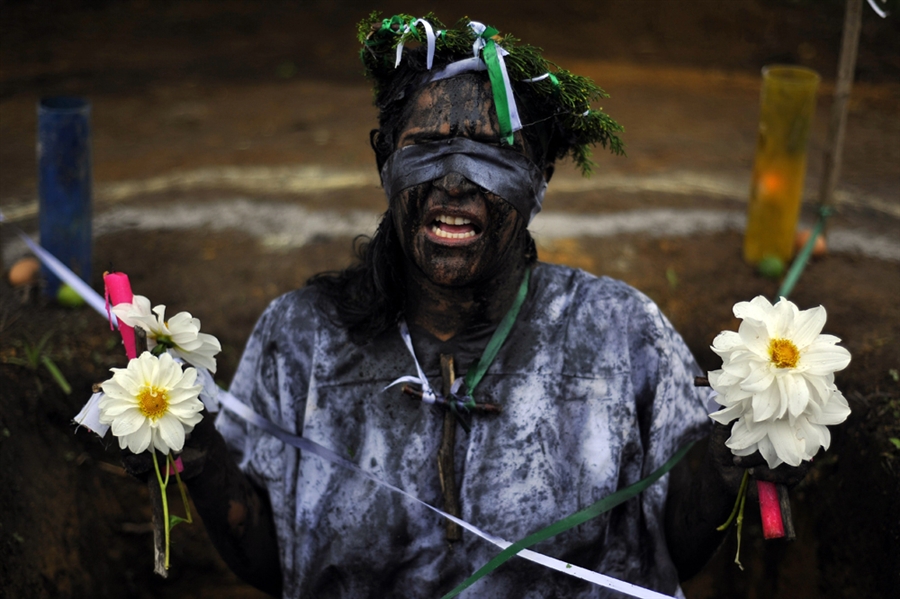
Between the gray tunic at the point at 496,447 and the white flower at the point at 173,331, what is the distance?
1.34ft

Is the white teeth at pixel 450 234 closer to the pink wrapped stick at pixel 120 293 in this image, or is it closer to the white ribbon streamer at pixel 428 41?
the white ribbon streamer at pixel 428 41

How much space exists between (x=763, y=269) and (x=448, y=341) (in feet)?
10.1

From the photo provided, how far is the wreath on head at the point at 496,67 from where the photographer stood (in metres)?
2.80

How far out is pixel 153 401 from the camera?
255 cm

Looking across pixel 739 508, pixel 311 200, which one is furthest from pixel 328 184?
pixel 739 508

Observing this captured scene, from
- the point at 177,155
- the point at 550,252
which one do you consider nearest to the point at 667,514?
the point at 550,252

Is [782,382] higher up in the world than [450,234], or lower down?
lower down

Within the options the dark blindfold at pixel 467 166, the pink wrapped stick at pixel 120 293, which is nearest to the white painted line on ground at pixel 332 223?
the dark blindfold at pixel 467 166

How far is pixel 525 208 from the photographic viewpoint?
2904mm

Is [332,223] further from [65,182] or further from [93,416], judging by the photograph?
[93,416]

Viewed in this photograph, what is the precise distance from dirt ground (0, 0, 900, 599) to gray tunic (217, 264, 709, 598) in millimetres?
1456

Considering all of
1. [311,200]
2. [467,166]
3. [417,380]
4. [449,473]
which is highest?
[467,166]

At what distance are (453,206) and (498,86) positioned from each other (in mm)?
366

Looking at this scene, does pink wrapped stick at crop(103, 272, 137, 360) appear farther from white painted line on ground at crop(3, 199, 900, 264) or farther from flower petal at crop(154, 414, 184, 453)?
white painted line on ground at crop(3, 199, 900, 264)
